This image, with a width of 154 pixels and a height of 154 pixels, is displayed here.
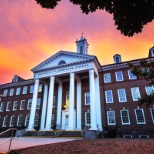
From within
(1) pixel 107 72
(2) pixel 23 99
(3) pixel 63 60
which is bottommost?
(2) pixel 23 99

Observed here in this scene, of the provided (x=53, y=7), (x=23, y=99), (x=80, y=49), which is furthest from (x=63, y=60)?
(x=53, y=7)

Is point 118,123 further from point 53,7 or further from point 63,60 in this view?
point 53,7

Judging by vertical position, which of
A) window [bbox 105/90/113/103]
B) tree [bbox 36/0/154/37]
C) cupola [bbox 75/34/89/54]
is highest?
cupola [bbox 75/34/89/54]

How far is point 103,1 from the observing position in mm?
3502

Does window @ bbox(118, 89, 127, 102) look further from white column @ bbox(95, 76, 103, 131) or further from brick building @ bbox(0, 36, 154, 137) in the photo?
white column @ bbox(95, 76, 103, 131)

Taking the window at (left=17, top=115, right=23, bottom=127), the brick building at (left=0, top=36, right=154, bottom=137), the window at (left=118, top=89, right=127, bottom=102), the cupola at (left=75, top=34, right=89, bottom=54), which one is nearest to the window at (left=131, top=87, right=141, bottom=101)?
the brick building at (left=0, top=36, right=154, bottom=137)

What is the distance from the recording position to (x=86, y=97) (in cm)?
2677

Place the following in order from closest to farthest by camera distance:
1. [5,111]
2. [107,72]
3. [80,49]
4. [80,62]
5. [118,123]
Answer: [118,123] < [80,62] < [107,72] < [80,49] < [5,111]

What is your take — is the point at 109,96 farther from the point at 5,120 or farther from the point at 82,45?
the point at 5,120

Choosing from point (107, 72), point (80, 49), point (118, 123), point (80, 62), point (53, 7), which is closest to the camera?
point (53, 7)

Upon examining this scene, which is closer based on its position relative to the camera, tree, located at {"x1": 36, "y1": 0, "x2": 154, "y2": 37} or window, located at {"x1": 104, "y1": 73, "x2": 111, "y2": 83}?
tree, located at {"x1": 36, "y1": 0, "x2": 154, "y2": 37}

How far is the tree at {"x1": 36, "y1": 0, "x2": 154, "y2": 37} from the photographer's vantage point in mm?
3180

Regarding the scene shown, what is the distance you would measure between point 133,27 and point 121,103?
869 inches

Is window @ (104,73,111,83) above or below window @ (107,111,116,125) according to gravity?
above
